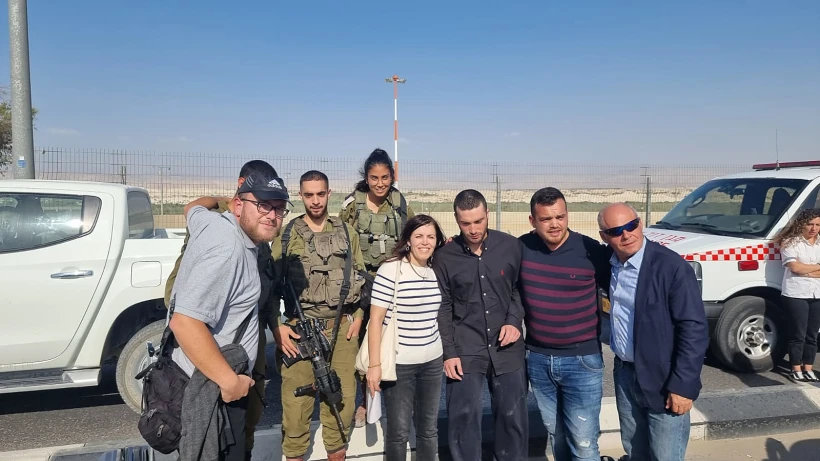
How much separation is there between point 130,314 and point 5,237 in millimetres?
1057

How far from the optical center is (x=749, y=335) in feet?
17.7

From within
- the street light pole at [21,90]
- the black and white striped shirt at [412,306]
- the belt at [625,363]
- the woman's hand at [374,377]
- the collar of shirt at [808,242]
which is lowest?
the woman's hand at [374,377]

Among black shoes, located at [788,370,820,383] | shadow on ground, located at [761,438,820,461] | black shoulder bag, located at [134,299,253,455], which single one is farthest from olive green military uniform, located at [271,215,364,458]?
black shoes, located at [788,370,820,383]

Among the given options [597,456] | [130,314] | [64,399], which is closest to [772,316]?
[597,456]

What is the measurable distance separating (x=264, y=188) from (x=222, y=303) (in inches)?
20.5

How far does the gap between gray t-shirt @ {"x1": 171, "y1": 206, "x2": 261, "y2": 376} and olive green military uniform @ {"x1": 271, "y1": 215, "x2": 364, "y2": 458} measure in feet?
2.94

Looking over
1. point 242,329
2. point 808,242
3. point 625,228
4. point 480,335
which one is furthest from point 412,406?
point 808,242

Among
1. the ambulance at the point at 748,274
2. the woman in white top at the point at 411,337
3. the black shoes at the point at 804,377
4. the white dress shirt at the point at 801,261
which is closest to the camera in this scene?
the woman in white top at the point at 411,337

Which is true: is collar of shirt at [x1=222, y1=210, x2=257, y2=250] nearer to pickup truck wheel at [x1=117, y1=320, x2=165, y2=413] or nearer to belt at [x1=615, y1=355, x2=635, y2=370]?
belt at [x1=615, y1=355, x2=635, y2=370]

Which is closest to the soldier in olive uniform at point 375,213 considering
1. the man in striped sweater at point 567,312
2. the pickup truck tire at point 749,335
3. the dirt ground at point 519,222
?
the man in striped sweater at point 567,312

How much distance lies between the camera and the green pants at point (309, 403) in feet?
10.6

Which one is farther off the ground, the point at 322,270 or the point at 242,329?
the point at 322,270

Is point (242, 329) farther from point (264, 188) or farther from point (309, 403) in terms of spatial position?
point (309, 403)

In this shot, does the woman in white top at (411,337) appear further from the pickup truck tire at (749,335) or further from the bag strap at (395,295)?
the pickup truck tire at (749,335)
